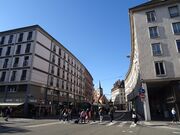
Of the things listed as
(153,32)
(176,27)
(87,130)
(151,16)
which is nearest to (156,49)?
(153,32)

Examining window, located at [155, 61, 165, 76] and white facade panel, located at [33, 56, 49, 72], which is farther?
white facade panel, located at [33, 56, 49, 72]

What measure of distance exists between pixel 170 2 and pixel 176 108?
16242mm

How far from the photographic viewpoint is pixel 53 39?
1740 inches

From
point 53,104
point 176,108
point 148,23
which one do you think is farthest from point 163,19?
point 53,104

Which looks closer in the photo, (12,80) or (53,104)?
(12,80)

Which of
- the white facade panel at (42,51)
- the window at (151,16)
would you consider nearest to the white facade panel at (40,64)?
the white facade panel at (42,51)

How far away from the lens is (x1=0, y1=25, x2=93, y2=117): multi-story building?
34125 mm

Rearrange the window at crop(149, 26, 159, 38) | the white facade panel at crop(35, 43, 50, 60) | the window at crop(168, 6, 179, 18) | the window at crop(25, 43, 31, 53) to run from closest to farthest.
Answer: the window at crop(149, 26, 159, 38)
the window at crop(168, 6, 179, 18)
the window at crop(25, 43, 31, 53)
the white facade panel at crop(35, 43, 50, 60)

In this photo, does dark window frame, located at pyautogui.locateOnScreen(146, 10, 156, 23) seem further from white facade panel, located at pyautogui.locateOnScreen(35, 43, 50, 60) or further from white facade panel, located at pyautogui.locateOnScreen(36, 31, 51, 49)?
white facade panel, located at pyautogui.locateOnScreen(36, 31, 51, 49)

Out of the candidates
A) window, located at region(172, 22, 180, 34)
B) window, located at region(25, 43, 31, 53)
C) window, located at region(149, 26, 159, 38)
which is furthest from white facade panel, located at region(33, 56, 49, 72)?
window, located at region(172, 22, 180, 34)

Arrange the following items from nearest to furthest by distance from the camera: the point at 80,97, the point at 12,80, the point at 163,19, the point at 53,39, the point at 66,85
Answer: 1. the point at 163,19
2. the point at 12,80
3. the point at 53,39
4. the point at 66,85
5. the point at 80,97

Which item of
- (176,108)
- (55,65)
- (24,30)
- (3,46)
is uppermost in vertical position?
(24,30)

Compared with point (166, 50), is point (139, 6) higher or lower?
higher

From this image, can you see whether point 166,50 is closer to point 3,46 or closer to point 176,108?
point 176,108
